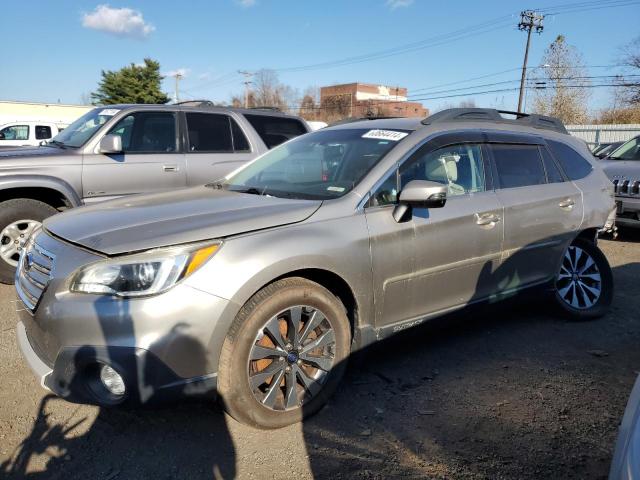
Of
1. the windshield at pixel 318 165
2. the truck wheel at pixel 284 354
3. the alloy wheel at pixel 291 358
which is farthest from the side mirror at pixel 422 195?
the alloy wheel at pixel 291 358

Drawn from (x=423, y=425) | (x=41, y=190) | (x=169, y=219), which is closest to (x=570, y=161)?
(x=423, y=425)

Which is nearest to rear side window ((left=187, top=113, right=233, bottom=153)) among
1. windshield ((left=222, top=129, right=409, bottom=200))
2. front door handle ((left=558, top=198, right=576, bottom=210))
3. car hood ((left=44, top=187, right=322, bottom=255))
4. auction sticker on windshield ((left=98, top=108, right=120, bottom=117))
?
auction sticker on windshield ((left=98, top=108, right=120, bottom=117))

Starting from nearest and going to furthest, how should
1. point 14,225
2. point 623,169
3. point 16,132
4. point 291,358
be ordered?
1. point 291,358
2. point 14,225
3. point 623,169
4. point 16,132

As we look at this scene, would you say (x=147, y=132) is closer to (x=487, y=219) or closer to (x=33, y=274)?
(x=33, y=274)

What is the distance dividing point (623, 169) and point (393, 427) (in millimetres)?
7077

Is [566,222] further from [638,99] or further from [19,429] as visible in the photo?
[638,99]

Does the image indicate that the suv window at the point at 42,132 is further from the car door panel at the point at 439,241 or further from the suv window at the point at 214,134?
the car door panel at the point at 439,241

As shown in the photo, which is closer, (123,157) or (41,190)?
(41,190)

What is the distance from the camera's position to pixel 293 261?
2691 millimetres

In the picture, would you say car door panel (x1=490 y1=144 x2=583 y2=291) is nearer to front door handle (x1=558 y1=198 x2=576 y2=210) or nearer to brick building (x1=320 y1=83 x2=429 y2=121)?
front door handle (x1=558 y1=198 x2=576 y2=210)

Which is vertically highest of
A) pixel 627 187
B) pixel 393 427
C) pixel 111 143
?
pixel 111 143

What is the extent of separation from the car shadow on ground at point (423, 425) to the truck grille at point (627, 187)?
4.63m

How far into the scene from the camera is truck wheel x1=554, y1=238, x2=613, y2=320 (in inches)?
176

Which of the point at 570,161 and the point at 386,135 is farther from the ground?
the point at 386,135
